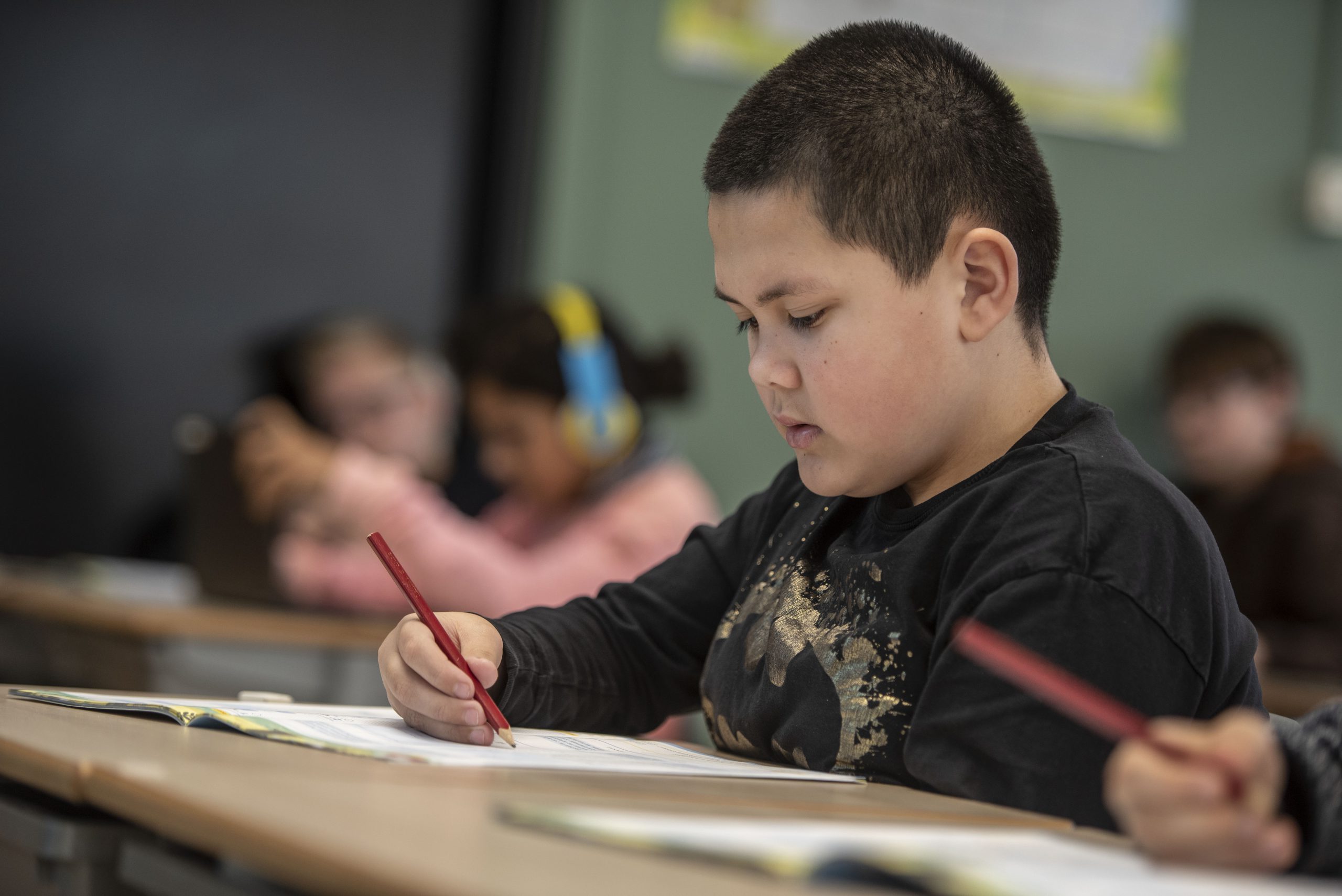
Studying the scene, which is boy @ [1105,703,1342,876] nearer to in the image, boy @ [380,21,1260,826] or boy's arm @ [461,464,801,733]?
boy @ [380,21,1260,826]

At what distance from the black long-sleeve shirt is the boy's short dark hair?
130 millimetres

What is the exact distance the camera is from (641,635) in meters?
1.07

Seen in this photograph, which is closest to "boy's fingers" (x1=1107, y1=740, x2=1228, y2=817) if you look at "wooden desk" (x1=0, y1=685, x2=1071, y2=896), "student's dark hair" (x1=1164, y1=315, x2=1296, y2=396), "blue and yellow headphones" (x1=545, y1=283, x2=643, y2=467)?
"wooden desk" (x1=0, y1=685, x2=1071, y2=896)

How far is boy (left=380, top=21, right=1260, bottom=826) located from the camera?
2.47 ft

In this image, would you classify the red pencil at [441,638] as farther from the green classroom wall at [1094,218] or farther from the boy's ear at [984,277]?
the green classroom wall at [1094,218]

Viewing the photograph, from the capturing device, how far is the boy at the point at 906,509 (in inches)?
29.6

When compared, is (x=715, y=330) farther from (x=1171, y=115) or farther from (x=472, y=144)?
(x=1171, y=115)

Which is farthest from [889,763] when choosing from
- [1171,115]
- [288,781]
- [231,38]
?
[1171,115]

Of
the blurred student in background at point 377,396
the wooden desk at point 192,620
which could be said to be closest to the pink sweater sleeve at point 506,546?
the wooden desk at point 192,620

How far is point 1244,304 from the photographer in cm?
375

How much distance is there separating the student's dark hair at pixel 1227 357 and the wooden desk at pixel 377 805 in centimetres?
283

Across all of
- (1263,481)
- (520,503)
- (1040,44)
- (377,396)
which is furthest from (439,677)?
(1040,44)

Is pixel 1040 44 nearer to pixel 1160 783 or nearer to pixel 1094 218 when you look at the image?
pixel 1094 218

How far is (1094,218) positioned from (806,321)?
2.91 meters
